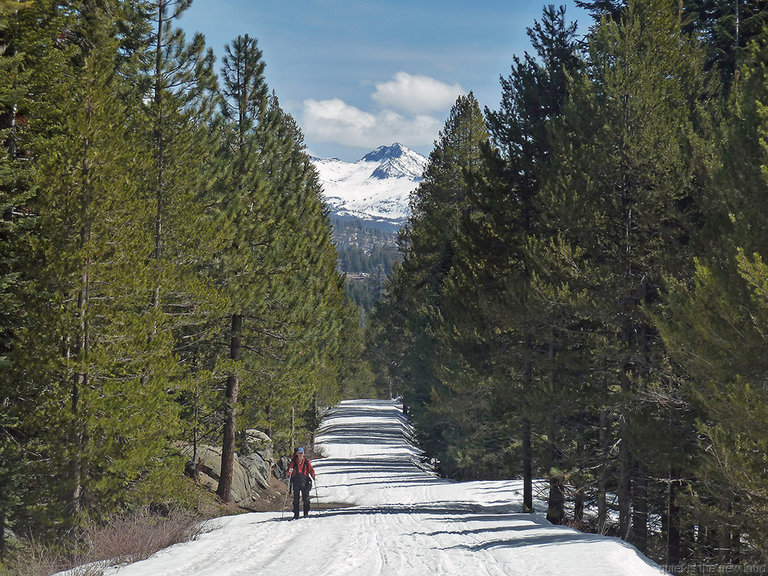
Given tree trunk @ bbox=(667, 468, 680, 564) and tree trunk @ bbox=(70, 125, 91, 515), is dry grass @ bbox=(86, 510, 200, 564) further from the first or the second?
tree trunk @ bbox=(667, 468, 680, 564)

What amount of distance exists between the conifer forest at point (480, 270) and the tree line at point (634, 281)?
7cm

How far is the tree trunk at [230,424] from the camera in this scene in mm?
20625

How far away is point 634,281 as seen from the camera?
1477 centimetres

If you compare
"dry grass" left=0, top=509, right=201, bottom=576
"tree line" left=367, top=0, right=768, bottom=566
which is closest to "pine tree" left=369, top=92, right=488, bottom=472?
"tree line" left=367, top=0, right=768, bottom=566

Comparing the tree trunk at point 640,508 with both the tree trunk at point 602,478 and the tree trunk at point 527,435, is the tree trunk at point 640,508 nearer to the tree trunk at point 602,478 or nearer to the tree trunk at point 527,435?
the tree trunk at point 602,478

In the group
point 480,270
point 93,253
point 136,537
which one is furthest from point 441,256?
point 136,537

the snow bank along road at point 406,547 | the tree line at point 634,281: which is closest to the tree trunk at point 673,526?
the tree line at point 634,281

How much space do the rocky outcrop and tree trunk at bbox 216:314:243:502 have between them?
2.50ft

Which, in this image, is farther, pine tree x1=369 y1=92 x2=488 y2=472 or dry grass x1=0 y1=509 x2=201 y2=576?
pine tree x1=369 y1=92 x2=488 y2=472

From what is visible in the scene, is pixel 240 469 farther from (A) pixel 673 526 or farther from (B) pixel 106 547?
(A) pixel 673 526

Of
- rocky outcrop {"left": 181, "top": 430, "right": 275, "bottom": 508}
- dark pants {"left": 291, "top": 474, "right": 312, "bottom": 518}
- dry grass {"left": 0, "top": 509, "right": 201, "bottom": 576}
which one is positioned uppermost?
dry grass {"left": 0, "top": 509, "right": 201, "bottom": 576}

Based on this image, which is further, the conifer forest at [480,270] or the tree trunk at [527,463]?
the tree trunk at [527,463]

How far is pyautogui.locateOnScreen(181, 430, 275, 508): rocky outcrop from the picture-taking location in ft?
70.7

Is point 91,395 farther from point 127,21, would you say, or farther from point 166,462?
point 127,21
